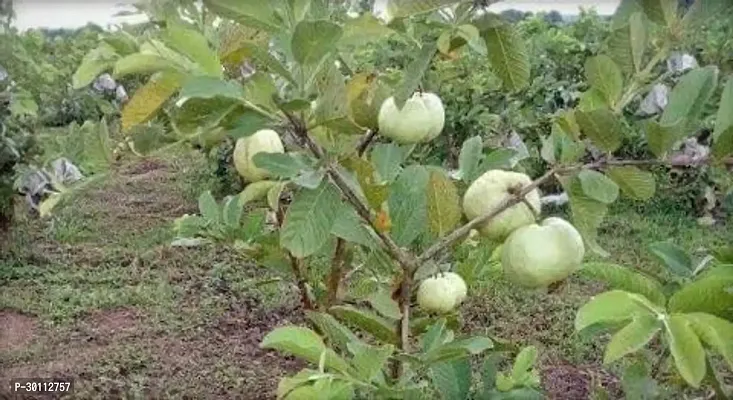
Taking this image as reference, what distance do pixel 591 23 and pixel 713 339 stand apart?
4963 mm

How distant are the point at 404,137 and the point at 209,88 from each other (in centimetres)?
22

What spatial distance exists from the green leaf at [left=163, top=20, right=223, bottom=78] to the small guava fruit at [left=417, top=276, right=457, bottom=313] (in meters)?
0.32

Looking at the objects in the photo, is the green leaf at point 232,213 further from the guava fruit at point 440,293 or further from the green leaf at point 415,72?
the green leaf at point 415,72

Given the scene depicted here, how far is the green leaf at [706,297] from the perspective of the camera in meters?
0.87

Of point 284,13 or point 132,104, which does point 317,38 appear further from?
point 132,104

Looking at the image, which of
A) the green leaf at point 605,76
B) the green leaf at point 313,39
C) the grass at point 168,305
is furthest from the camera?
the grass at point 168,305

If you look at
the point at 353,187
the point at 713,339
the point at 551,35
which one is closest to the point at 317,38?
the point at 353,187

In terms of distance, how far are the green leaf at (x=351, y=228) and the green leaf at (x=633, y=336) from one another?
1.00 ft

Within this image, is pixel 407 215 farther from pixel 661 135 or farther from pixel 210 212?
pixel 210 212

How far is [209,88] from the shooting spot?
81 centimetres

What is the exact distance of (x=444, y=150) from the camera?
4.30 m

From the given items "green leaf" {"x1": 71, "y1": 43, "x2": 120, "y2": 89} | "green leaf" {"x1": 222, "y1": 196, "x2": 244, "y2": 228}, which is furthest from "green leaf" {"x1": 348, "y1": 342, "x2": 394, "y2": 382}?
"green leaf" {"x1": 222, "y1": 196, "x2": 244, "y2": 228}

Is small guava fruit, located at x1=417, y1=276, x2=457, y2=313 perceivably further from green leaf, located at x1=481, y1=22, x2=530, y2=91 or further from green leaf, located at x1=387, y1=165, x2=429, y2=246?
A: green leaf, located at x1=481, y1=22, x2=530, y2=91

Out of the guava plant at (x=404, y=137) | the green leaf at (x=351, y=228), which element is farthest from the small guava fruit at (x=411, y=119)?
the green leaf at (x=351, y=228)
